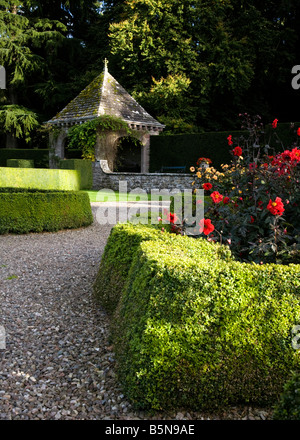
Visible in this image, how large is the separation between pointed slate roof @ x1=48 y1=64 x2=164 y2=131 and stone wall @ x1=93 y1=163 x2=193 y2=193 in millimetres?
2718

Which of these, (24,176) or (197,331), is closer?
(197,331)

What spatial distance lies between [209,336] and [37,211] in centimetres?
580

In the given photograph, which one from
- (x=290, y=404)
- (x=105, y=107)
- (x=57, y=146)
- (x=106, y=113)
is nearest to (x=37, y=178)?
(x=106, y=113)

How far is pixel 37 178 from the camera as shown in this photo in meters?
11.4

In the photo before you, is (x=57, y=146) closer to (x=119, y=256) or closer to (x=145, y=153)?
(x=145, y=153)

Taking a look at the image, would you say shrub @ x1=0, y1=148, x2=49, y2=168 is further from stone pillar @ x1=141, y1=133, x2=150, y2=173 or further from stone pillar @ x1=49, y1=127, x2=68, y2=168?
stone pillar @ x1=141, y1=133, x2=150, y2=173

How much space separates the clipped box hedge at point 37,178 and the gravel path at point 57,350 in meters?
5.47

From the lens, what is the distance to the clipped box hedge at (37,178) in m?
10.2

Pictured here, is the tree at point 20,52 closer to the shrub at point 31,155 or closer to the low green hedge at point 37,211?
the shrub at point 31,155

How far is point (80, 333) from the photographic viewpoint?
3125mm

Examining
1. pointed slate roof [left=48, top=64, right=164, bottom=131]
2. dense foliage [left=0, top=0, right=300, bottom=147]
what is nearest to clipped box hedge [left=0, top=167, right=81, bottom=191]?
pointed slate roof [left=48, top=64, right=164, bottom=131]
